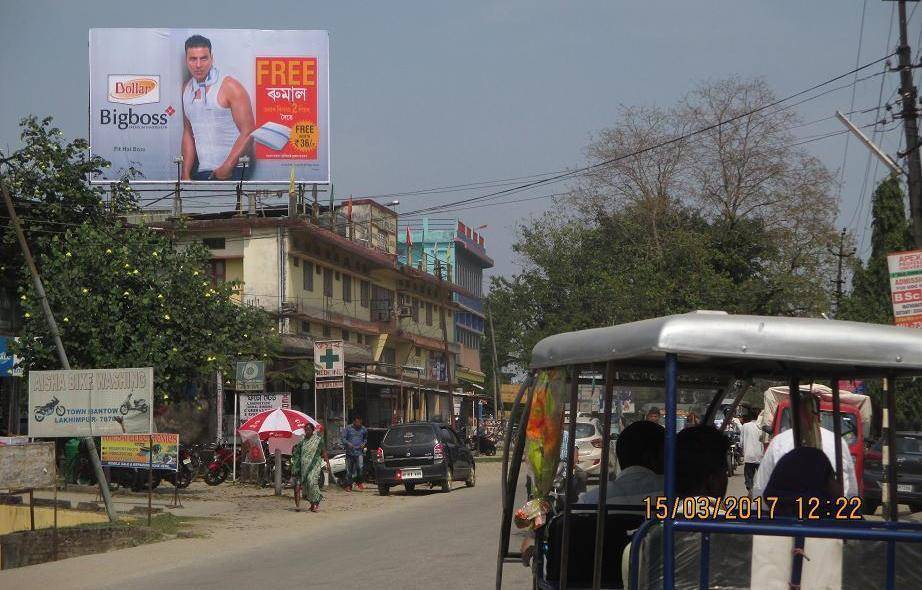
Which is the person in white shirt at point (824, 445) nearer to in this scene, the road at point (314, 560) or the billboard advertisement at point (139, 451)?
the road at point (314, 560)

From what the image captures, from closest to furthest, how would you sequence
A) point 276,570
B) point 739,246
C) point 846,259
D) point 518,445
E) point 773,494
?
point 773,494
point 518,445
point 276,570
point 739,246
point 846,259

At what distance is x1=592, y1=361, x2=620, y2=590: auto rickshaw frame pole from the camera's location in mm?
5627

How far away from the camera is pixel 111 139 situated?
144 feet

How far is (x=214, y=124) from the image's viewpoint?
4397 centimetres

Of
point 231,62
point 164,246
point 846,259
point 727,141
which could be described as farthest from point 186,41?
point 846,259

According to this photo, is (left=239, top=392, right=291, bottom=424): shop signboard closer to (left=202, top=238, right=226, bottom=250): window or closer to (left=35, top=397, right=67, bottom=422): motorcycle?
(left=35, top=397, right=67, bottom=422): motorcycle

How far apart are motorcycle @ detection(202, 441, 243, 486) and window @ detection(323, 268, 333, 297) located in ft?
60.4

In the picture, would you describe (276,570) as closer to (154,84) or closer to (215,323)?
(215,323)

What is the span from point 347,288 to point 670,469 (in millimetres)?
48184

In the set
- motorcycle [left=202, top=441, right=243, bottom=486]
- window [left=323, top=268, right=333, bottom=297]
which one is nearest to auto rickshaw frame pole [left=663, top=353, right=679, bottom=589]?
motorcycle [left=202, top=441, right=243, bottom=486]

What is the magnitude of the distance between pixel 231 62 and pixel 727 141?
1949 centimetres

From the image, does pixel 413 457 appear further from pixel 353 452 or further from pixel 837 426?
pixel 837 426

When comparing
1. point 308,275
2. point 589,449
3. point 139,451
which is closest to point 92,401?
point 139,451

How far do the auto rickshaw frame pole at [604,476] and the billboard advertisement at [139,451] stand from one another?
59.7 ft
